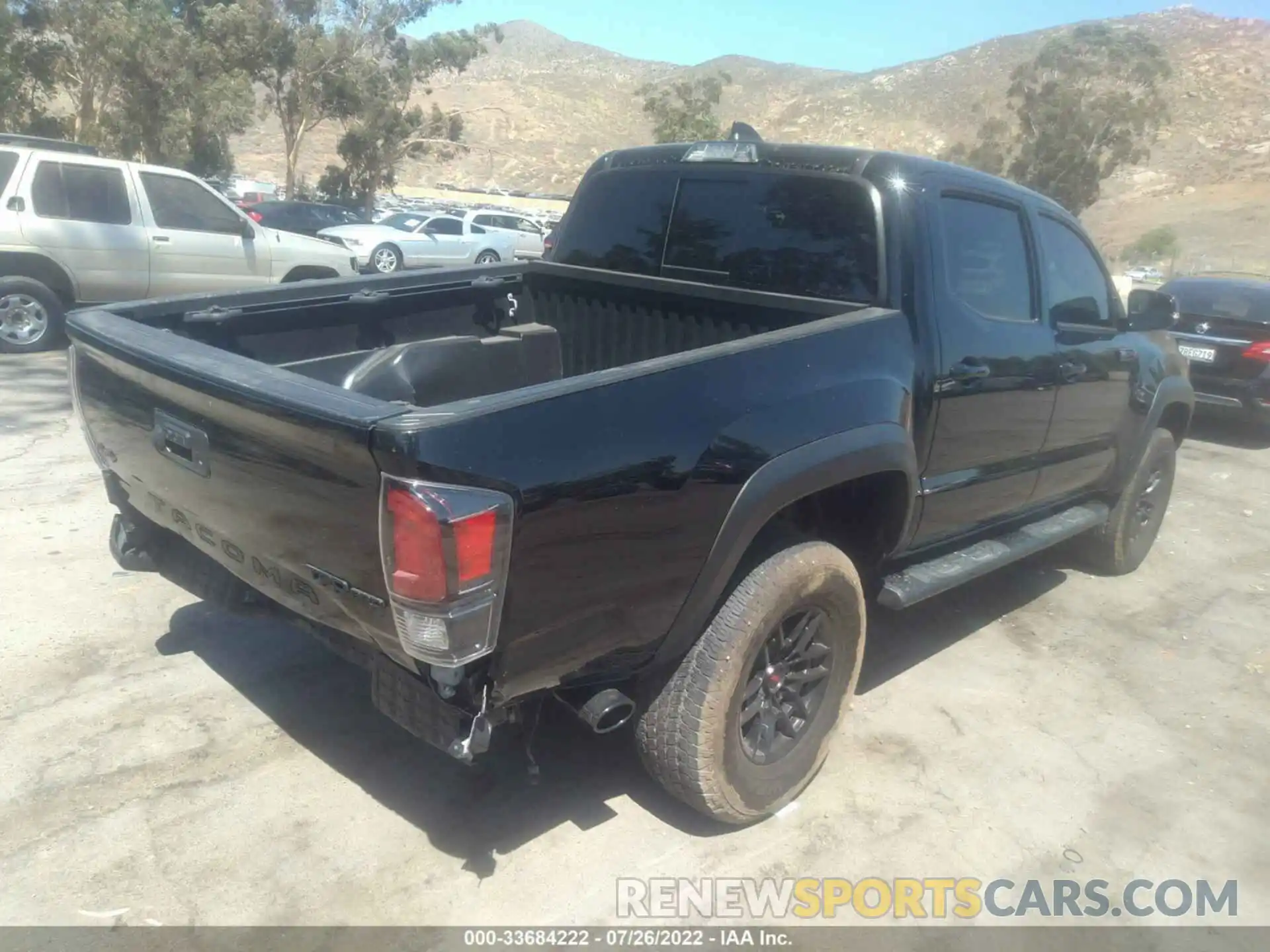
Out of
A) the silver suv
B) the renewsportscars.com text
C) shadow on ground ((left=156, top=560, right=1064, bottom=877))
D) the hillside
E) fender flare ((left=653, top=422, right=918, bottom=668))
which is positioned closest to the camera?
fender flare ((left=653, top=422, right=918, bottom=668))

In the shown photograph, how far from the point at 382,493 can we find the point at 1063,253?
3.68 meters

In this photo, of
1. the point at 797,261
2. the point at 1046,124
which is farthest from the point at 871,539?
the point at 1046,124

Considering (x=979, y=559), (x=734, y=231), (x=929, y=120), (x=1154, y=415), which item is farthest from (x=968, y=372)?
(x=929, y=120)

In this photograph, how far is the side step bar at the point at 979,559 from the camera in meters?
3.82

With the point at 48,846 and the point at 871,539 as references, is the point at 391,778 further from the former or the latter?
the point at 871,539

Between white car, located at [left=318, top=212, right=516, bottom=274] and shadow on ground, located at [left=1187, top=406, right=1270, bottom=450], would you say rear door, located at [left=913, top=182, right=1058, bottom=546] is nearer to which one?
shadow on ground, located at [left=1187, top=406, right=1270, bottom=450]

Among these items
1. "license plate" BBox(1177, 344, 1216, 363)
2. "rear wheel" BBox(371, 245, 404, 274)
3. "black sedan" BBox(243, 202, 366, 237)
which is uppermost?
"license plate" BBox(1177, 344, 1216, 363)

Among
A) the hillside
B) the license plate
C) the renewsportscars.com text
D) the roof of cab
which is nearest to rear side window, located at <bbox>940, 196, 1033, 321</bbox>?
the roof of cab

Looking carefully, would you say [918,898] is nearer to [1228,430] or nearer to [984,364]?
[984,364]

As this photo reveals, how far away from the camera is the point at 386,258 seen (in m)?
21.0

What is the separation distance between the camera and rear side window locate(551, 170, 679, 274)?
441cm

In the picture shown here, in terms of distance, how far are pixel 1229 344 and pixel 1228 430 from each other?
1.31 m

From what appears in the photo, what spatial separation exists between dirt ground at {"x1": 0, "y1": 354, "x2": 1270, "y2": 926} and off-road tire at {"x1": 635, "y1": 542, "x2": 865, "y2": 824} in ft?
0.62

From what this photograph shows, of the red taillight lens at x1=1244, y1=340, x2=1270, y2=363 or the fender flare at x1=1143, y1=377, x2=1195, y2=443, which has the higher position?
the fender flare at x1=1143, y1=377, x2=1195, y2=443
